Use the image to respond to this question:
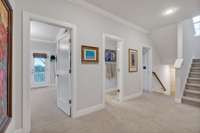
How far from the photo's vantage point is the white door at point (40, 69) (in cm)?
616

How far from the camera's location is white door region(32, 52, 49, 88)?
616 cm

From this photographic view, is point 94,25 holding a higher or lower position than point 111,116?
higher

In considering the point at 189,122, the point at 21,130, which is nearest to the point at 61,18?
the point at 21,130

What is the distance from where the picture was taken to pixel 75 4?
8.46 feet

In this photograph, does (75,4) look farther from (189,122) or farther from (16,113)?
(189,122)

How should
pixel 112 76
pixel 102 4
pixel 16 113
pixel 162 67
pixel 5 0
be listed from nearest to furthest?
pixel 5 0
pixel 16 113
pixel 102 4
pixel 112 76
pixel 162 67

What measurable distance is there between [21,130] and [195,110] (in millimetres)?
3993

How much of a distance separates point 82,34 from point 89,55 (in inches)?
21.2

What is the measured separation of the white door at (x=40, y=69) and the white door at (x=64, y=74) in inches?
148

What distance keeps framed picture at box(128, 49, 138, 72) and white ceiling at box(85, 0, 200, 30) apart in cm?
108

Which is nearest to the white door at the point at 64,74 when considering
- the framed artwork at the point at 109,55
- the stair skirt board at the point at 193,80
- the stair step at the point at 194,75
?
the framed artwork at the point at 109,55

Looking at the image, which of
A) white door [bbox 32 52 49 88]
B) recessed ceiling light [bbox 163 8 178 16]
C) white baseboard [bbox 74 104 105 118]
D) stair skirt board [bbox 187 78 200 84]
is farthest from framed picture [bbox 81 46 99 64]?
white door [bbox 32 52 49 88]

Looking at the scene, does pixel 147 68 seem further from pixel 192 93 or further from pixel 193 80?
pixel 192 93

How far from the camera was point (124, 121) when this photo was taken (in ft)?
7.81
